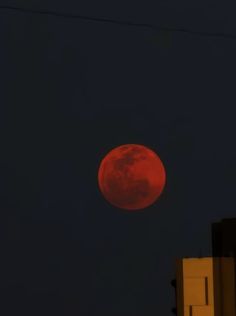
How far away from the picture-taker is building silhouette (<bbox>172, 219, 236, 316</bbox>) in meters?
1.70

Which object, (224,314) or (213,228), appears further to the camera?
(213,228)

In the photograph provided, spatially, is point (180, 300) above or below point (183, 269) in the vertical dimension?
below

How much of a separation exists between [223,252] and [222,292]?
18 cm

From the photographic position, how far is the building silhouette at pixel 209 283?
5.57ft

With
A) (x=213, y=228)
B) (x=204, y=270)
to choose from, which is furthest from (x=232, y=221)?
(x=204, y=270)

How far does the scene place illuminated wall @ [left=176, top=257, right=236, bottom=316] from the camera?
1700 millimetres

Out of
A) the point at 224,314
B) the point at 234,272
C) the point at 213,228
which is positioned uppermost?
the point at 213,228

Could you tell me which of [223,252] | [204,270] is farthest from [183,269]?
[223,252]

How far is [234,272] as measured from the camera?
170 cm

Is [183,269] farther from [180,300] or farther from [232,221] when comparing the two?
[232,221]

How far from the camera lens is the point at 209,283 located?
5.71ft

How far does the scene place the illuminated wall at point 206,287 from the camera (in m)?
1.70

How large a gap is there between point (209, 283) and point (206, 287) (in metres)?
0.03

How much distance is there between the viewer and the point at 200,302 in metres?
1.73
